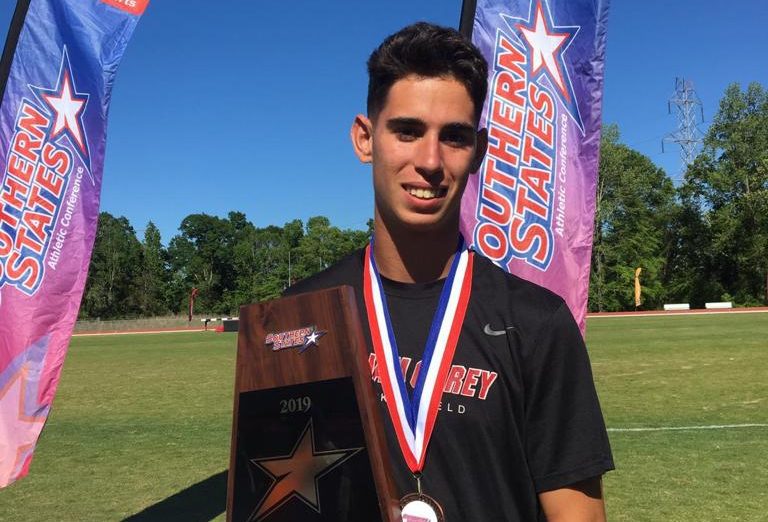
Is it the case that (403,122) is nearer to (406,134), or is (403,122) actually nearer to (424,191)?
(406,134)

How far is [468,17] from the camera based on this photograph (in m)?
3.35

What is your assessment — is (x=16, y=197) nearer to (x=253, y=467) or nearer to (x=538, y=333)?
(x=253, y=467)

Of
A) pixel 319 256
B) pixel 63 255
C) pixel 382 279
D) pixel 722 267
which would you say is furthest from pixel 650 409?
pixel 319 256

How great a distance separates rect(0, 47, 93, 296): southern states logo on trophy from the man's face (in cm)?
444

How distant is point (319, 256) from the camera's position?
4252 inches

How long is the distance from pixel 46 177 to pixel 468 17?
12.6 feet

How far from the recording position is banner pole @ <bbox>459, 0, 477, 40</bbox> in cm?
335

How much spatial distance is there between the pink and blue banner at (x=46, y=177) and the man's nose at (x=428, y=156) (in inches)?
178

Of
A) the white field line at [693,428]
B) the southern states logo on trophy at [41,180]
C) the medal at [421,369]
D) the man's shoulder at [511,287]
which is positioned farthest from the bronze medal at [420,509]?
the white field line at [693,428]

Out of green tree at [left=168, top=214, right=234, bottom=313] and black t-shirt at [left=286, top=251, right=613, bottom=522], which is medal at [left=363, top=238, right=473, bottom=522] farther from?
green tree at [left=168, top=214, right=234, bottom=313]

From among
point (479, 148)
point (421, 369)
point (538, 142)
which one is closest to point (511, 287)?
point (421, 369)

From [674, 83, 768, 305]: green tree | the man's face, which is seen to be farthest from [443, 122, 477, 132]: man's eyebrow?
[674, 83, 768, 305]: green tree

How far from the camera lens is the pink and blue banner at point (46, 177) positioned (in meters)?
5.30

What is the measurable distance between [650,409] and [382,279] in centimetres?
1034
